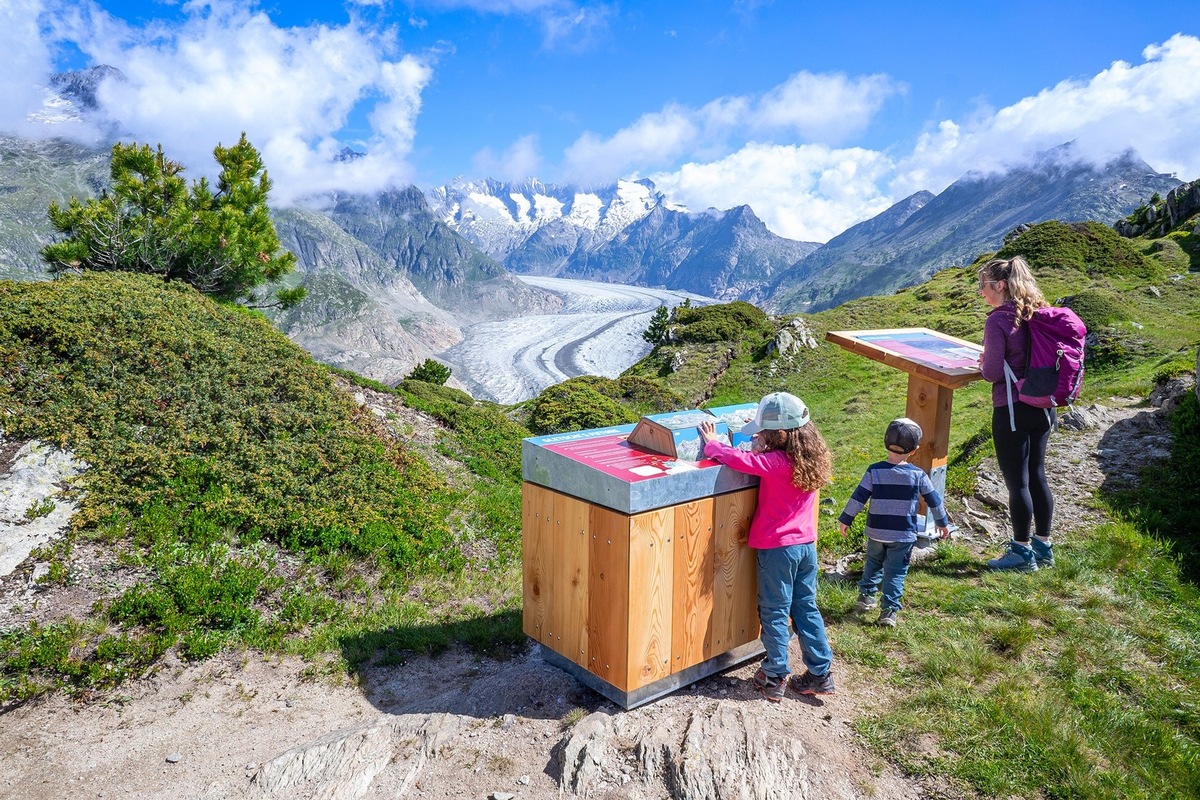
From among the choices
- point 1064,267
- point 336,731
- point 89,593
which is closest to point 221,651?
point 89,593

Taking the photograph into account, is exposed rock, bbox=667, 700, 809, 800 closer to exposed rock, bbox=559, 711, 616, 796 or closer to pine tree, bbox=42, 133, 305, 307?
exposed rock, bbox=559, 711, 616, 796

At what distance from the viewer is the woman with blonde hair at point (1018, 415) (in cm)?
606

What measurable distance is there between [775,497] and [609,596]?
1.47m

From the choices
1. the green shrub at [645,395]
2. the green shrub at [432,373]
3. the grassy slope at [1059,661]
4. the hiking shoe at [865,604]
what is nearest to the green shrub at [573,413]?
the green shrub at [645,395]

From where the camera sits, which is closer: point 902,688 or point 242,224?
point 902,688

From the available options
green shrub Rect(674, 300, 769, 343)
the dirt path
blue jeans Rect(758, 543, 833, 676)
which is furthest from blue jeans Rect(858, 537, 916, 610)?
green shrub Rect(674, 300, 769, 343)

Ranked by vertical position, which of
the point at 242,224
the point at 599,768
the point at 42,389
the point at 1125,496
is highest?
→ the point at 242,224

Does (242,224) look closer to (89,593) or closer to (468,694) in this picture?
(89,593)

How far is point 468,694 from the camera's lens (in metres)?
5.57

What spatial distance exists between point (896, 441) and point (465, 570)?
5981mm

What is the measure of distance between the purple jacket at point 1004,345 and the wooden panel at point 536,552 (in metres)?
4.39

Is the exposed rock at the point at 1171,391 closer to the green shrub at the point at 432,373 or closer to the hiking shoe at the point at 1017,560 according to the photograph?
the hiking shoe at the point at 1017,560

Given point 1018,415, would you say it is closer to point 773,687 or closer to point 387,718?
point 773,687

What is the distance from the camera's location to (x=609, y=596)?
476 centimetres
